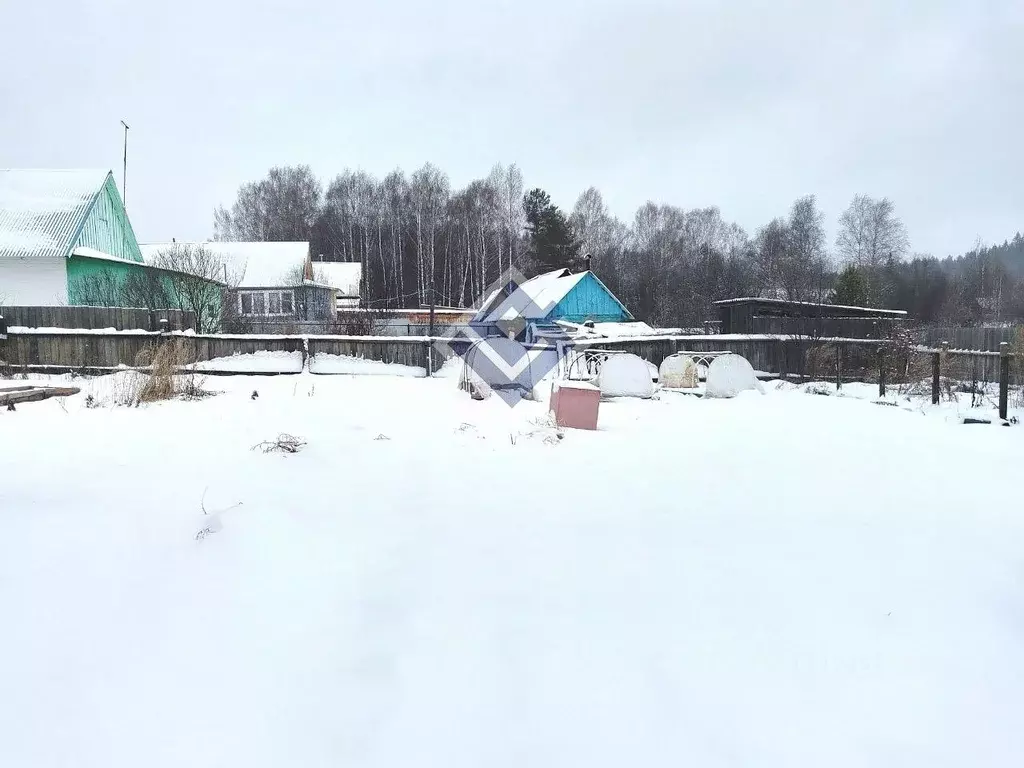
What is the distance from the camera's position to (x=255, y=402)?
8500 mm

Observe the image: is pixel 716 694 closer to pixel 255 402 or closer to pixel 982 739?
pixel 982 739

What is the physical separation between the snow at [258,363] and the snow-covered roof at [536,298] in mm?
12616

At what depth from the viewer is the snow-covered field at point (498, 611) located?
6.20 feet

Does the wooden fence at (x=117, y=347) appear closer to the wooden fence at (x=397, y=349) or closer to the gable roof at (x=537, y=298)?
the wooden fence at (x=397, y=349)

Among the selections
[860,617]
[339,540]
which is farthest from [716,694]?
[339,540]

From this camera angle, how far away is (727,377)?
11.0 meters

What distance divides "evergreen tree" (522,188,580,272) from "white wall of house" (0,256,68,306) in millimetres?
24742

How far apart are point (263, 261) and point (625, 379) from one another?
84.2 ft

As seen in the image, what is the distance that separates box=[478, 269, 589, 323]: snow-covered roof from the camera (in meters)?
24.6

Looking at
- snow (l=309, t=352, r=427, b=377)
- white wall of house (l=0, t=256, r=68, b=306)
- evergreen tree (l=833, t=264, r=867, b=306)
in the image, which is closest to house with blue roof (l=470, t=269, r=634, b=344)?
snow (l=309, t=352, r=427, b=377)

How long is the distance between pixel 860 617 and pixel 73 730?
10.3 ft

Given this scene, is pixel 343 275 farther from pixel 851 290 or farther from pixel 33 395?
pixel 33 395

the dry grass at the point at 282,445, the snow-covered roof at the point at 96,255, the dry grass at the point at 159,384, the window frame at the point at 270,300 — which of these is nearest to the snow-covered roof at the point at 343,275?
the window frame at the point at 270,300

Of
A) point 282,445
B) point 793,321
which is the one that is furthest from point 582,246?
point 282,445
